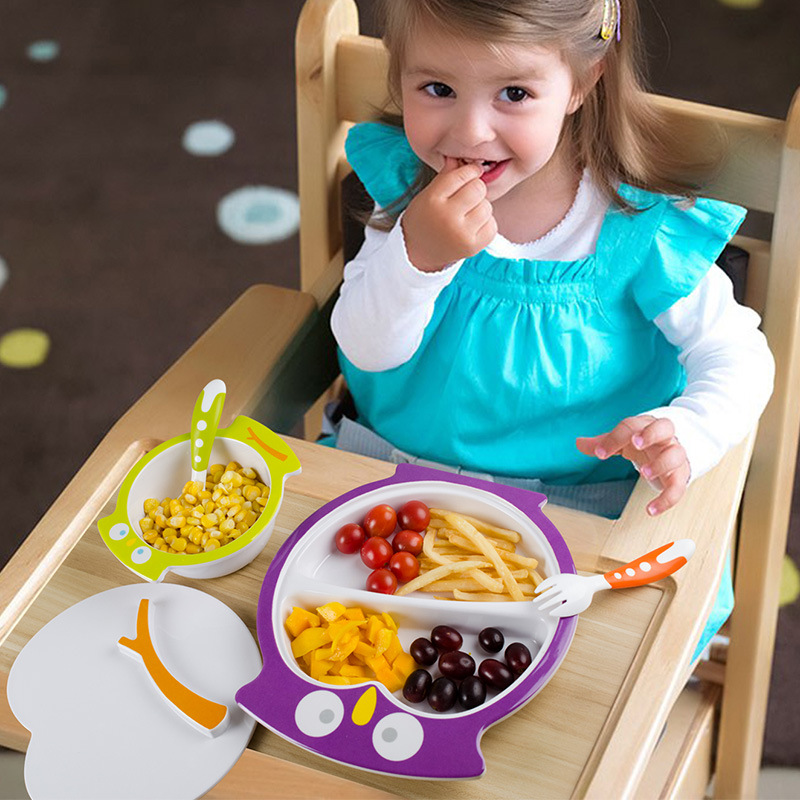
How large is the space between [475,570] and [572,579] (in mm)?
69

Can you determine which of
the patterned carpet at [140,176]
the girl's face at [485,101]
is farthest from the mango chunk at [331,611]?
the patterned carpet at [140,176]

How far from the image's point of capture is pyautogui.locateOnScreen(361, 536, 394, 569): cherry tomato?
0.90 meters

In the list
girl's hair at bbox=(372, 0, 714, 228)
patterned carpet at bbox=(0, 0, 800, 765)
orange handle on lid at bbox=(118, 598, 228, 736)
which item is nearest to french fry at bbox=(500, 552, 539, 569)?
orange handle on lid at bbox=(118, 598, 228, 736)

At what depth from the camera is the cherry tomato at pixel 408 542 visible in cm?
91

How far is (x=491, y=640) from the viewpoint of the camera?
85cm

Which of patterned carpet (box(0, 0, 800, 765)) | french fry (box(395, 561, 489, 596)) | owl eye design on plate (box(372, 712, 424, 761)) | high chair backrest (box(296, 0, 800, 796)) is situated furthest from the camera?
patterned carpet (box(0, 0, 800, 765))

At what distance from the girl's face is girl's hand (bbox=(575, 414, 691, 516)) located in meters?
0.22

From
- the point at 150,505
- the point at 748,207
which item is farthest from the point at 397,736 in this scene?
the point at 748,207

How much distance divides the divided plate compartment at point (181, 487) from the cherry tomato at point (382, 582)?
0.09 m

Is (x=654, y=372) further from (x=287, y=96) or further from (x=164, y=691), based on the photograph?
(x=287, y=96)

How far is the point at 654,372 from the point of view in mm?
1120

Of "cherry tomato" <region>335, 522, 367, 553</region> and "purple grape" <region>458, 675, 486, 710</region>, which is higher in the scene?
"purple grape" <region>458, 675, 486, 710</region>

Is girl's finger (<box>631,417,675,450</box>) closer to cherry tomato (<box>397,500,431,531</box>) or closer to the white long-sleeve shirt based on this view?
the white long-sleeve shirt

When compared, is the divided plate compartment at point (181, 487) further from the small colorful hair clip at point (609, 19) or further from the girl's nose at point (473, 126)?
the small colorful hair clip at point (609, 19)
